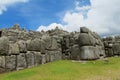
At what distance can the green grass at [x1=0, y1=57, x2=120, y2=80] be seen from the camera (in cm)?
2105

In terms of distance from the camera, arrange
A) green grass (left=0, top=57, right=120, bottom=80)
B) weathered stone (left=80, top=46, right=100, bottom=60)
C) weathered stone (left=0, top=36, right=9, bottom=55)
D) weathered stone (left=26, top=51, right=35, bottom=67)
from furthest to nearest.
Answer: weathered stone (left=80, top=46, right=100, bottom=60) < weathered stone (left=26, top=51, right=35, bottom=67) < weathered stone (left=0, top=36, right=9, bottom=55) < green grass (left=0, top=57, right=120, bottom=80)

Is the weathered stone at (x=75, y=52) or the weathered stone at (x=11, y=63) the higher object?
the weathered stone at (x=75, y=52)

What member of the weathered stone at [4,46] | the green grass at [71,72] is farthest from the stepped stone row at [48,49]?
the green grass at [71,72]

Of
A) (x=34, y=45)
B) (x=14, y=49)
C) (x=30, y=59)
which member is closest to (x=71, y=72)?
(x=30, y=59)

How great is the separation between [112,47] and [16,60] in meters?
14.6

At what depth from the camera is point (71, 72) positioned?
22516mm

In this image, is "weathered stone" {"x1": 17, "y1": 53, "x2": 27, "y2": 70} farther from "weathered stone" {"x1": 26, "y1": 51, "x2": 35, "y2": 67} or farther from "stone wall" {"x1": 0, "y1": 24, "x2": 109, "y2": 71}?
"weathered stone" {"x1": 26, "y1": 51, "x2": 35, "y2": 67}

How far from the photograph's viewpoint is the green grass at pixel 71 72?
69.1 ft

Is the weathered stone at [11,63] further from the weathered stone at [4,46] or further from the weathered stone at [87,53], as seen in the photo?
the weathered stone at [87,53]

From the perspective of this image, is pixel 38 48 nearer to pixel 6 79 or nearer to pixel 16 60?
pixel 16 60

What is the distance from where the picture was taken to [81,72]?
22.7m

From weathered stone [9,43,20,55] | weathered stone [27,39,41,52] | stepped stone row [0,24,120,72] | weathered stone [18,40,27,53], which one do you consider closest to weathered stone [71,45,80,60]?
stepped stone row [0,24,120,72]

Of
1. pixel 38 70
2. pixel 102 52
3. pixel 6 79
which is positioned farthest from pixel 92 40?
pixel 6 79

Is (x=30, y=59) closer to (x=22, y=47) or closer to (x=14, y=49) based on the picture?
(x=22, y=47)
